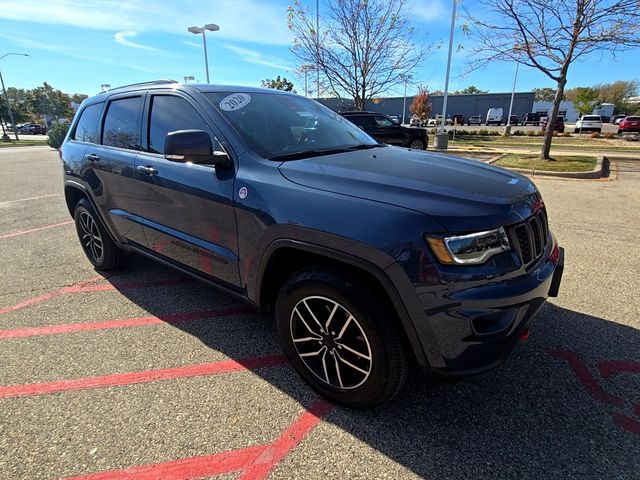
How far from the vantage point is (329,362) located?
2.25m

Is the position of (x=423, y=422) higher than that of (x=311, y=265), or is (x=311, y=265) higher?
(x=311, y=265)

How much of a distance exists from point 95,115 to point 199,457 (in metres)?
3.42

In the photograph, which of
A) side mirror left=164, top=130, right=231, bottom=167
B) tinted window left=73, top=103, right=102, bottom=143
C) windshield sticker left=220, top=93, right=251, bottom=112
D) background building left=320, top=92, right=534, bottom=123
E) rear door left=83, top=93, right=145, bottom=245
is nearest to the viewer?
side mirror left=164, top=130, right=231, bottom=167

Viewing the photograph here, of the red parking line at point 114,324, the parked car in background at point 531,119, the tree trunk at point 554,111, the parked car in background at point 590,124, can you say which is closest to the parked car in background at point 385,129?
the tree trunk at point 554,111

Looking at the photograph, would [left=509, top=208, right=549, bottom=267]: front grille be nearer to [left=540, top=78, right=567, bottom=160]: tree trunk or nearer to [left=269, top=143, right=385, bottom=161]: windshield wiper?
[left=269, top=143, right=385, bottom=161]: windshield wiper

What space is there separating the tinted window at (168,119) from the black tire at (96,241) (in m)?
1.34

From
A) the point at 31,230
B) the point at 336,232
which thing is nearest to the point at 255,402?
the point at 336,232

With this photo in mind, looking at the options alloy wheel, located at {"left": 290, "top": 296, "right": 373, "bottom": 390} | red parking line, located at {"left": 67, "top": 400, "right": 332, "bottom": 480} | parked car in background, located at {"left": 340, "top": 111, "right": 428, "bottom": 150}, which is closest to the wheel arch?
alloy wheel, located at {"left": 290, "top": 296, "right": 373, "bottom": 390}

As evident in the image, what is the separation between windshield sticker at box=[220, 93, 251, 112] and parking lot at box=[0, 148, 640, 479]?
1.66m

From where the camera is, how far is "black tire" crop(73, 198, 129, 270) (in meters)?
3.92

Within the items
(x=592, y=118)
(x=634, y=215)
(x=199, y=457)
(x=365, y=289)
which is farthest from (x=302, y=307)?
(x=592, y=118)

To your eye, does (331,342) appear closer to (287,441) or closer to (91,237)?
(287,441)

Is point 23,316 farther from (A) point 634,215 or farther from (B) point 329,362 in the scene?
(A) point 634,215

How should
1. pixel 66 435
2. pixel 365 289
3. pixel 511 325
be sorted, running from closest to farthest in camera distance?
pixel 511 325, pixel 365 289, pixel 66 435
